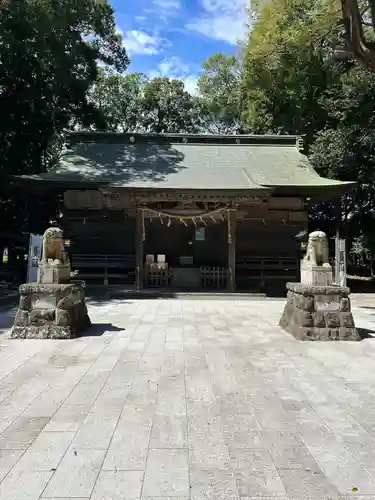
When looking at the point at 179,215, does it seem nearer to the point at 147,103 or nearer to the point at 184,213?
the point at 184,213

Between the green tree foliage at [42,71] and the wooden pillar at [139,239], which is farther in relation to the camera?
the green tree foliage at [42,71]

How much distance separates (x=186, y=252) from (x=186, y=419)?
42.6 ft

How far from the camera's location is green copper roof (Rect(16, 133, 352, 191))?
14406 mm

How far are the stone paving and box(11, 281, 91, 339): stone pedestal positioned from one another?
0.84ft

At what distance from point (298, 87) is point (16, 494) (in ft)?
66.9

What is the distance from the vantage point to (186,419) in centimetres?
357

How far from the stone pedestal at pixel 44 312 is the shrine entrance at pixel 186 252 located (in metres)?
7.95

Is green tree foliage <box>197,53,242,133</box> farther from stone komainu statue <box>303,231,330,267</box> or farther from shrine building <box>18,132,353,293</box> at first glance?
stone komainu statue <box>303,231,330,267</box>

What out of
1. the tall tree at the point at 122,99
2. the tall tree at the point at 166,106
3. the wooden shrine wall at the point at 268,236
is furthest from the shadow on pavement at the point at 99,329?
the tall tree at the point at 166,106

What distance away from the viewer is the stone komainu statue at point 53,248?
23.4 feet

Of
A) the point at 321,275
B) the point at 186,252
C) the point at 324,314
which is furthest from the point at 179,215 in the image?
the point at 324,314

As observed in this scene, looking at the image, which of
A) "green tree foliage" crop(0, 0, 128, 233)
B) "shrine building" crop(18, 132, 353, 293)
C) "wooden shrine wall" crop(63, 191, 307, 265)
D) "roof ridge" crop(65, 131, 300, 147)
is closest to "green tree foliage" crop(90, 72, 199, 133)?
"green tree foliage" crop(0, 0, 128, 233)

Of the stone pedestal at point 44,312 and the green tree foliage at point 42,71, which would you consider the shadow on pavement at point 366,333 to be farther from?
the green tree foliage at point 42,71

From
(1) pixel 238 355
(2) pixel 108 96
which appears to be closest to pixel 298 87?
(2) pixel 108 96
